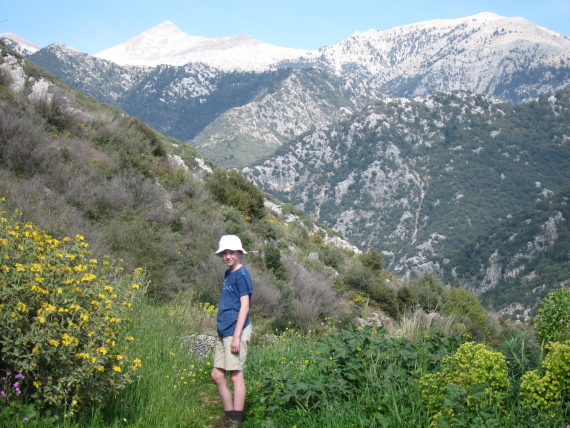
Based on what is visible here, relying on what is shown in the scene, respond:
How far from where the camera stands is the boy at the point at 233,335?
414cm

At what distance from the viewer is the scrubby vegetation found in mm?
2879

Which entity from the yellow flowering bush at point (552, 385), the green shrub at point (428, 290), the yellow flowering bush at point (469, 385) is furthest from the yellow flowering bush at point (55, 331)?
the green shrub at point (428, 290)

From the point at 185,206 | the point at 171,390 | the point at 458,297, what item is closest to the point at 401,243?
the point at 458,297

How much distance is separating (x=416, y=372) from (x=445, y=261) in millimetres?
85353

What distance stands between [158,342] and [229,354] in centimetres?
164

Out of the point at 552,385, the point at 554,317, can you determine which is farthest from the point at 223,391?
the point at 554,317

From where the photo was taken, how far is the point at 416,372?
3.68 m

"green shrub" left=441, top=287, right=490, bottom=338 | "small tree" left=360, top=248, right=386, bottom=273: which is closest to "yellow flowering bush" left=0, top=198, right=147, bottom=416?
"green shrub" left=441, top=287, right=490, bottom=338

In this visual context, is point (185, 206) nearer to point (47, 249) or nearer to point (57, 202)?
point (57, 202)

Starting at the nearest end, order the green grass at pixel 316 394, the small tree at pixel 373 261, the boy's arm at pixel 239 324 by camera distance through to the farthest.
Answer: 1. the green grass at pixel 316 394
2. the boy's arm at pixel 239 324
3. the small tree at pixel 373 261

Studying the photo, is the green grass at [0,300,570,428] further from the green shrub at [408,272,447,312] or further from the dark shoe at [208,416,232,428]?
the green shrub at [408,272,447,312]

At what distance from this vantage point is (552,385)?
264 centimetres

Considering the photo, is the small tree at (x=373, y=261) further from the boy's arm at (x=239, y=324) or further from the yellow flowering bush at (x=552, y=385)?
the yellow flowering bush at (x=552, y=385)

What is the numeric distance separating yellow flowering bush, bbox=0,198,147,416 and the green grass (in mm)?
231
